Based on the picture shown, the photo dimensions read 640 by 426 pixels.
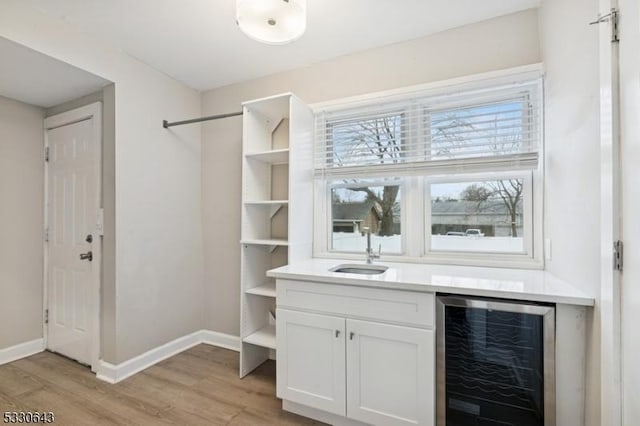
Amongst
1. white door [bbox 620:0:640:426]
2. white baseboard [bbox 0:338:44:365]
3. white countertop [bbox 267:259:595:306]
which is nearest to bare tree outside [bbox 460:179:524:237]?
white countertop [bbox 267:259:595:306]

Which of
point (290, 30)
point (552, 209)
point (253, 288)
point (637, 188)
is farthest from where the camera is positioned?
point (253, 288)

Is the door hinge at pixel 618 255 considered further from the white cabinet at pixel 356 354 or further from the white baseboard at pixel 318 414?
the white baseboard at pixel 318 414

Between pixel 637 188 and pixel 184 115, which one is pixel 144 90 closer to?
pixel 184 115

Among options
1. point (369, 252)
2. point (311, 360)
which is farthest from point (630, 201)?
point (311, 360)

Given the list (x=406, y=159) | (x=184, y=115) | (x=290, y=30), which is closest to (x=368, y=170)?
(x=406, y=159)

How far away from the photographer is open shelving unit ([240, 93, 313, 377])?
2285mm

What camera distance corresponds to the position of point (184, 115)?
2.95 meters

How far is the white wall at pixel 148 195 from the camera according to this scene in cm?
222

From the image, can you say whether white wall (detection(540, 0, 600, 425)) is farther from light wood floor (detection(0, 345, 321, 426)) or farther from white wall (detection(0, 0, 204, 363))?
white wall (detection(0, 0, 204, 363))

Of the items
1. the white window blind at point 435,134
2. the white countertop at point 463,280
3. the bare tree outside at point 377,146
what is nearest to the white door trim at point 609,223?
the white countertop at point 463,280

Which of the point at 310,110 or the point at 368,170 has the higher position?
the point at 310,110

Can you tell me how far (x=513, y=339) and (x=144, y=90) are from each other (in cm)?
313

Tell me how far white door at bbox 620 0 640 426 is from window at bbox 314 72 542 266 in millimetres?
872

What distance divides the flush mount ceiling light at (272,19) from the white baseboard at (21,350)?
10.8ft
